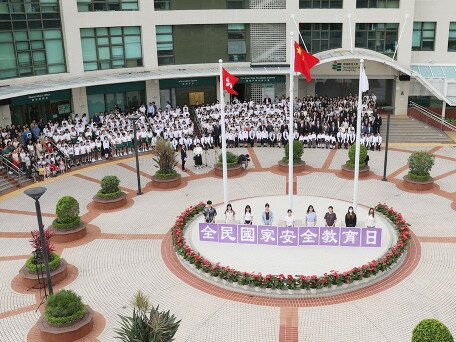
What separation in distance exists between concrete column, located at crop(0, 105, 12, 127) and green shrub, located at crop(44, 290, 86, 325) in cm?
2093

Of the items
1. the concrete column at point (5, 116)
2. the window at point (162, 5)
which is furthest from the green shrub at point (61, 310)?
the window at point (162, 5)

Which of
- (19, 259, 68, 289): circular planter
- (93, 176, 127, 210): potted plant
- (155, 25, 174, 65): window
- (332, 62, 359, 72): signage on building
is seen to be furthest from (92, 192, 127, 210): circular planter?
(332, 62, 359, 72): signage on building

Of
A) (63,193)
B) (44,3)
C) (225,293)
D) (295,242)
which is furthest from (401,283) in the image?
(44,3)

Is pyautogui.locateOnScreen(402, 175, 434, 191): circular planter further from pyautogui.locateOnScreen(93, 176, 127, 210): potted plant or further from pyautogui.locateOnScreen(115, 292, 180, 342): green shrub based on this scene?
pyautogui.locateOnScreen(115, 292, 180, 342): green shrub

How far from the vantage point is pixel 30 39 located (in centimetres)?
3403

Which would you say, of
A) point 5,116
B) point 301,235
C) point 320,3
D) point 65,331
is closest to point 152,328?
point 65,331

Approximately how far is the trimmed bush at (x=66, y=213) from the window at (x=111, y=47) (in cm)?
1823

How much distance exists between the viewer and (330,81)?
43.2 m

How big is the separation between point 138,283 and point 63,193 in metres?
10.9

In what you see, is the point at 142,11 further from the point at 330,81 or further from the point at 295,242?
the point at 295,242

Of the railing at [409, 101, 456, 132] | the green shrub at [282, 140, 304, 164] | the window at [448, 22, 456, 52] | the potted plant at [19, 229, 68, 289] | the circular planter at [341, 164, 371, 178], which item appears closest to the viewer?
the potted plant at [19, 229, 68, 289]

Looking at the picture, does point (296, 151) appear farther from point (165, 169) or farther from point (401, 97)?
point (401, 97)

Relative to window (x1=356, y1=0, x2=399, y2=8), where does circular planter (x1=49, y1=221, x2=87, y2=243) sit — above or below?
below

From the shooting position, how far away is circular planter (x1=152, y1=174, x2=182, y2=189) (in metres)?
27.2
